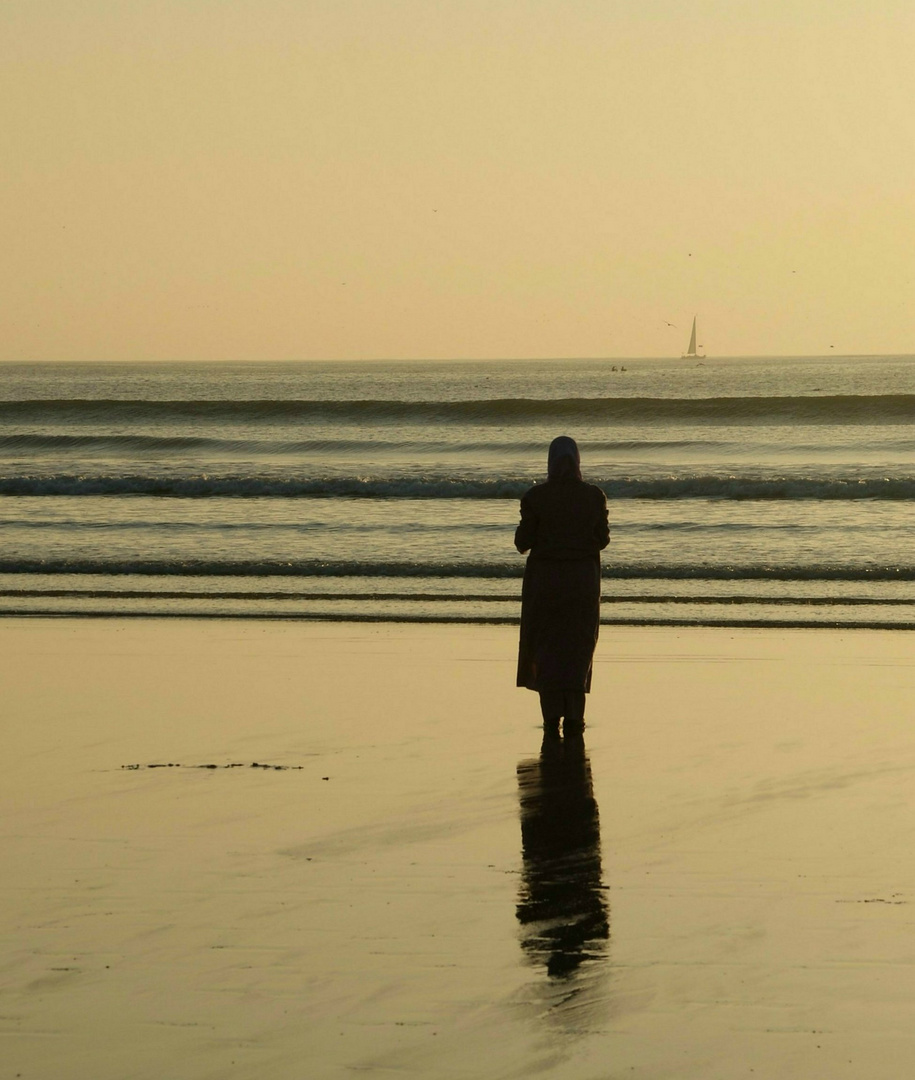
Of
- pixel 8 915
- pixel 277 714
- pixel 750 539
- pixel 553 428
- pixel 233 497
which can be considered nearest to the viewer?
pixel 8 915

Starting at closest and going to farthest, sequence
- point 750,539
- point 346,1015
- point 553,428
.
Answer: point 346,1015 → point 750,539 → point 553,428

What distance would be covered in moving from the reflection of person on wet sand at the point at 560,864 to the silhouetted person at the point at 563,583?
14.3 inches

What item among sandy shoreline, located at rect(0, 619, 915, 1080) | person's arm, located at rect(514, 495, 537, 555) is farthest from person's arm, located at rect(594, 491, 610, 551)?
sandy shoreline, located at rect(0, 619, 915, 1080)

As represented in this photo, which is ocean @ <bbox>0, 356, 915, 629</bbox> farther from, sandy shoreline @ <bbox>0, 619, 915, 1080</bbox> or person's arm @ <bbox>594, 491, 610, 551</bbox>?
person's arm @ <bbox>594, 491, 610, 551</bbox>

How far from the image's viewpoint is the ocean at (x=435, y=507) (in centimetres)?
1406

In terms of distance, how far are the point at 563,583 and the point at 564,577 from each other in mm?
29

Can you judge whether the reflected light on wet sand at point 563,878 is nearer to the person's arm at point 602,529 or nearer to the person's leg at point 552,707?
the person's leg at point 552,707

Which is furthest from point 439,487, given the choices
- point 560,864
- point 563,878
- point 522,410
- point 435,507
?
point 522,410

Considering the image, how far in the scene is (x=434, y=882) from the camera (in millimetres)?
4969

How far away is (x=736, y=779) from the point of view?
6551 mm

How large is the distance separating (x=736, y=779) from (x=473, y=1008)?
2.91m

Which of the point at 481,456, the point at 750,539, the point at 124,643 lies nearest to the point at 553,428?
the point at 481,456

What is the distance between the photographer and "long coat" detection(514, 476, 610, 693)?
7578 mm

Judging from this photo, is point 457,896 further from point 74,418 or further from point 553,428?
point 74,418
